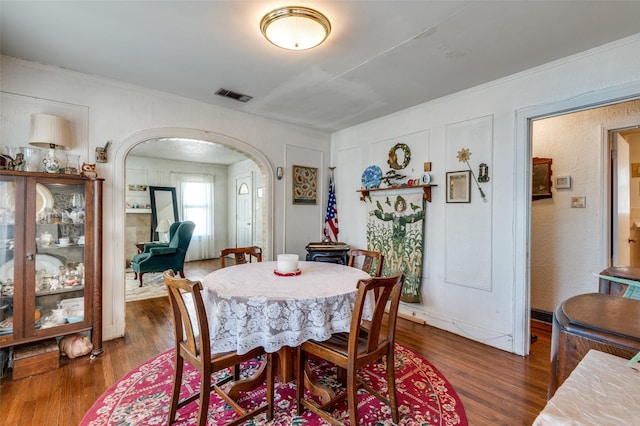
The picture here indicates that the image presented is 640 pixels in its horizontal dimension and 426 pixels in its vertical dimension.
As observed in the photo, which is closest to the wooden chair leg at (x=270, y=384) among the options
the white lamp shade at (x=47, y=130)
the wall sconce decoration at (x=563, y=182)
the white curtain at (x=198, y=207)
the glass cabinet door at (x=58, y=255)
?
the glass cabinet door at (x=58, y=255)

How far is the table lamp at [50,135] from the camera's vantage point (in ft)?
7.96

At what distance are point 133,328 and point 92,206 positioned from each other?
1.43 m

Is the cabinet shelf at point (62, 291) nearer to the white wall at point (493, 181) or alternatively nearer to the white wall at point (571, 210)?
the white wall at point (493, 181)

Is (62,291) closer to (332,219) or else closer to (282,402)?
(282,402)

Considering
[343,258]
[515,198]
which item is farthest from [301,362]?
[515,198]

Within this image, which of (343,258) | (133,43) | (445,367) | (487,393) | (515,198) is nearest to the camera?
(487,393)

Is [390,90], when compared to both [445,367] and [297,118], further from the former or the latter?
[445,367]

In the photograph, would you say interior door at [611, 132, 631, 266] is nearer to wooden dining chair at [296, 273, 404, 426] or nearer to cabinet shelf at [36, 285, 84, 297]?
wooden dining chair at [296, 273, 404, 426]

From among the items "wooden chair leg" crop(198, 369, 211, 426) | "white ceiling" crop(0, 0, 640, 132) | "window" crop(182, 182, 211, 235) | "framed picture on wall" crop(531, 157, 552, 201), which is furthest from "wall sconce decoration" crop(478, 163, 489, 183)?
"window" crop(182, 182, 211, 235)

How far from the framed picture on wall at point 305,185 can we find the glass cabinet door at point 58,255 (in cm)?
241

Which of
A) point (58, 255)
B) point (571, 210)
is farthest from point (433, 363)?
point (58, 255)

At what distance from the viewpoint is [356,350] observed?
162cm

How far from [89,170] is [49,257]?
804mm

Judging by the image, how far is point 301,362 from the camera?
6.21 feet
